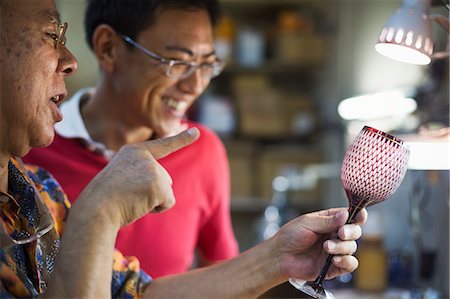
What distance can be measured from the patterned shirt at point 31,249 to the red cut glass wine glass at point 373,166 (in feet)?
1.70

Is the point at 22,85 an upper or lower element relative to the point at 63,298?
upper

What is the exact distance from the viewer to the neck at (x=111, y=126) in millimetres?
1922

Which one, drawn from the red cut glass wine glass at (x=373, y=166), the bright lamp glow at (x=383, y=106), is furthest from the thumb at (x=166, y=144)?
the bright lamp glow at (x=383, y=106)

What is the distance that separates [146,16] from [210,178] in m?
0.51

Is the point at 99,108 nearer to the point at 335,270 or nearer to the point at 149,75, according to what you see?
the point at 149,75

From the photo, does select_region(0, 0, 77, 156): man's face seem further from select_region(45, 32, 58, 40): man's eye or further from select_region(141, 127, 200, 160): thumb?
select_region(141, 127, 200, 160): thumb

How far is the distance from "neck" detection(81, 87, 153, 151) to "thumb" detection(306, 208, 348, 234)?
72cm

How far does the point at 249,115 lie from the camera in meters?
4.56

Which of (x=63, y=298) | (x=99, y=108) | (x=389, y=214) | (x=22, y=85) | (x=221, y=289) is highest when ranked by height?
(x=22, y=85)

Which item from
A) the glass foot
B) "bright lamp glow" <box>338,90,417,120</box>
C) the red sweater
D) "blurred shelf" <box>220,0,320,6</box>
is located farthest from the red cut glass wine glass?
"blurred shelf" <box>220,0,320,6</box>

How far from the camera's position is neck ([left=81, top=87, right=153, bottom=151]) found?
1.92m

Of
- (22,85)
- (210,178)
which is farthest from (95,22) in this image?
(22,85)

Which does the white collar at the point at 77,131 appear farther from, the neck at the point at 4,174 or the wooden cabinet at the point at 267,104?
the wooden cabinet at the point at 267,104

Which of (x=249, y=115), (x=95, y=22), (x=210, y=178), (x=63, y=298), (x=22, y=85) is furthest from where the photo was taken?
(x=249, y=115)
